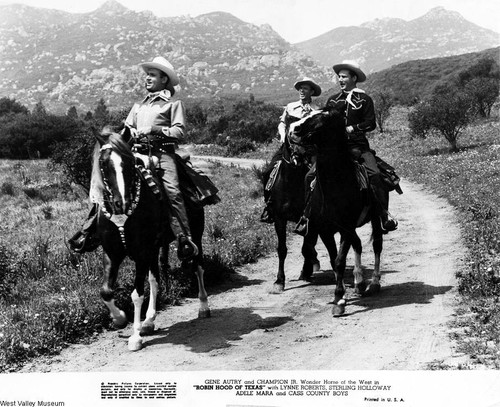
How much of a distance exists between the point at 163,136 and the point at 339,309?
3.46m

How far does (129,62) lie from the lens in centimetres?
10875

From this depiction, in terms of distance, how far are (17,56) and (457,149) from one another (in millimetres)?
72004

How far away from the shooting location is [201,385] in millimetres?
6172

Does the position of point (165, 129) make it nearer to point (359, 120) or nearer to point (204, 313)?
Result: point (204, 313)

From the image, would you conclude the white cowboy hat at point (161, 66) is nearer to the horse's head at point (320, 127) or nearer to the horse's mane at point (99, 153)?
the horse's mane at point (99, 153)

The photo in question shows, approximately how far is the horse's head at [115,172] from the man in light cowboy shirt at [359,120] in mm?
3523

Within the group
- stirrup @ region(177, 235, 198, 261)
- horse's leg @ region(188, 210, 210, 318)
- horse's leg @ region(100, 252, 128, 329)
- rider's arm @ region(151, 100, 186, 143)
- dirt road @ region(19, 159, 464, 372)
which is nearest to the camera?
dirt road @ region(19, 159, 464, 372)

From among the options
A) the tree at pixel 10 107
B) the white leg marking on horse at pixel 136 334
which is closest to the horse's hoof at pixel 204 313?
the white leg marking on horse at pixel 136 334

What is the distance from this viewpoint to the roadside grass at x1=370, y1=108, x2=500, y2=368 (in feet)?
20.3

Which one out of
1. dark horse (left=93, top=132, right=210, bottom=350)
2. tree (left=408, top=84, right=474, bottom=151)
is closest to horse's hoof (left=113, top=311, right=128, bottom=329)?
dark horse (left=93, top=132, right=210, bottom=350)

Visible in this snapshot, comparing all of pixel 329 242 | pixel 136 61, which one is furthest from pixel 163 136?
pixel 136 61

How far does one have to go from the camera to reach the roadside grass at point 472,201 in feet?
20.3

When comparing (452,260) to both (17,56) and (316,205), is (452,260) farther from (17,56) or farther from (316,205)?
(17,56)

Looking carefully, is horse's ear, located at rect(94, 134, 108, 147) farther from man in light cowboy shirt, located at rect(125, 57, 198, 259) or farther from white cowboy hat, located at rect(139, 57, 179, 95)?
white cowboy hat, located at rect(139, 57, 179, 95)
